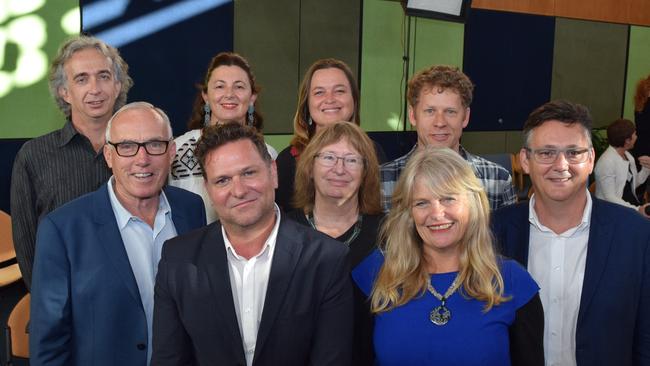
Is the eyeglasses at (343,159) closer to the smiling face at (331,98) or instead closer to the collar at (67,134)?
the smiling face at (331,98)

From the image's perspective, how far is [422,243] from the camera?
203 cm

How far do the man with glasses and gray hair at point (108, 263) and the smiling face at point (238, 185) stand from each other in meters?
0.37

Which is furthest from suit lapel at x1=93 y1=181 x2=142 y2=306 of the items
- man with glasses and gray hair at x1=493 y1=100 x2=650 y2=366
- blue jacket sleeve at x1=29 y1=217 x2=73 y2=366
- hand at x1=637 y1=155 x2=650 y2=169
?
hand at x1=637 y1=155 x2=650 y2=169

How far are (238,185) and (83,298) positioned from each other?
67 cm

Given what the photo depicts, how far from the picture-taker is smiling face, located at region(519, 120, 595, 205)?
2.15 m

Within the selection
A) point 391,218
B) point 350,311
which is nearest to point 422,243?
point 391,218

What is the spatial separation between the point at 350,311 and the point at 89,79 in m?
1.58

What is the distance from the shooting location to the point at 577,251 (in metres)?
2.19

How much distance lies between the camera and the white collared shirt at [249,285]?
1884 millimetres

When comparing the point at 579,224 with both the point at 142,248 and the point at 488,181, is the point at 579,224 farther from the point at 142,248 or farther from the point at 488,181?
the point at 142,248

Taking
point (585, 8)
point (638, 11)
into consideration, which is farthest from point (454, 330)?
point (638, 11)

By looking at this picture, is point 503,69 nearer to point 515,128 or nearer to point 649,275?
point 515,128

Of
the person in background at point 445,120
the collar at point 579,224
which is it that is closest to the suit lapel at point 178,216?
the person in background at point 445,120

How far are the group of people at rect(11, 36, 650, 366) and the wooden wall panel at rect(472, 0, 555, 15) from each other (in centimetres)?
600
